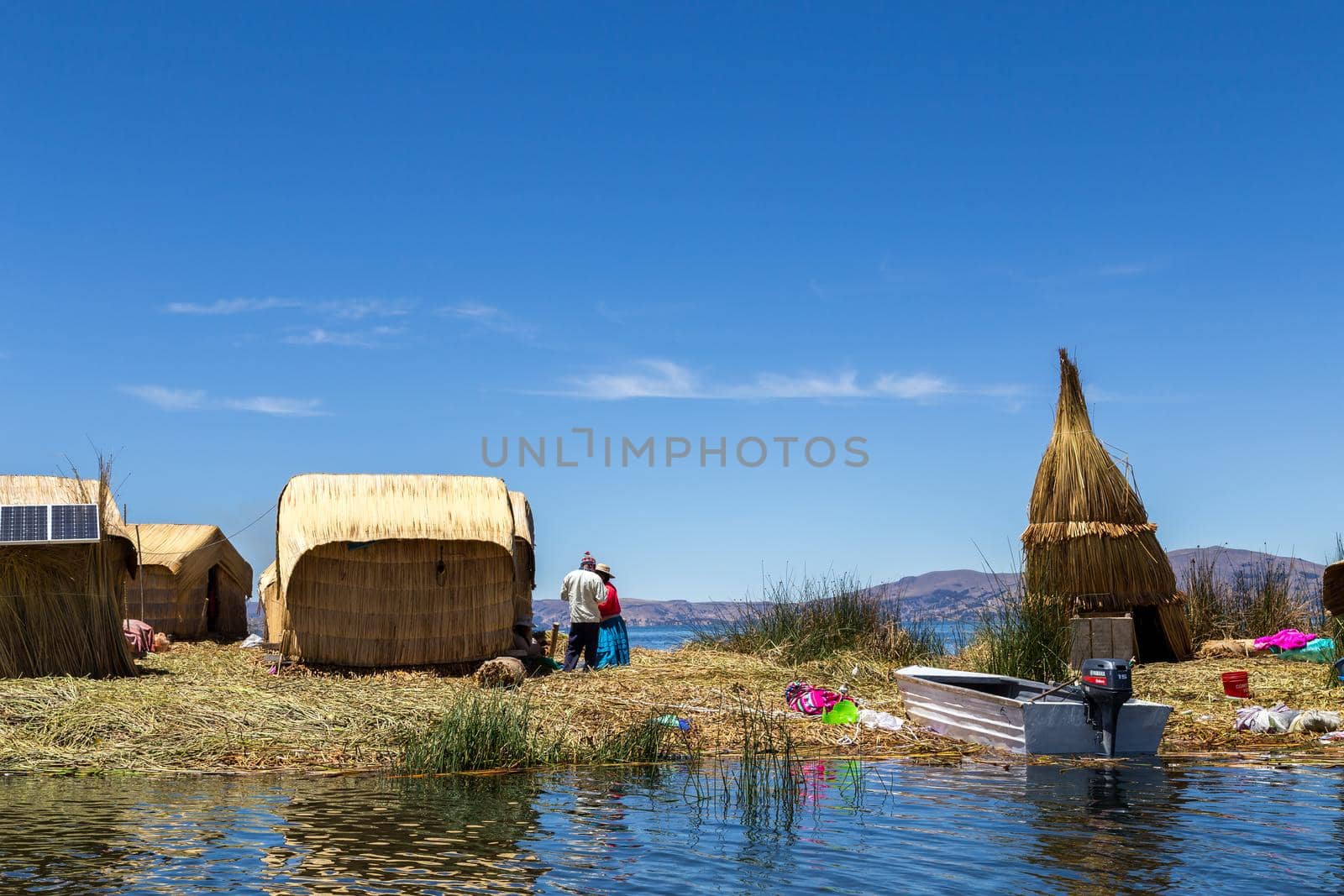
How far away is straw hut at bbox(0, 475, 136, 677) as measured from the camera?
15.1 meters

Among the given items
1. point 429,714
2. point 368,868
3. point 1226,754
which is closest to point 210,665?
point 429,714

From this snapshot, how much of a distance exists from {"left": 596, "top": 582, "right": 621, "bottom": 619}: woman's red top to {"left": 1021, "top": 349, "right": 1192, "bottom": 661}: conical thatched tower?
602 centimetres

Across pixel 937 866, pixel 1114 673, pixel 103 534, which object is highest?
pixel 103 534

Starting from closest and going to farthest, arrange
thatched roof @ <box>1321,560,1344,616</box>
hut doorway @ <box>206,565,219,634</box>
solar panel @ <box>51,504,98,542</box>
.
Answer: solar panel @ <box>51,504,98,542</box> < thatched roof @ <box>1321,560,1344,616</box> < hut doorway @ <box>206,565,219,634</box>

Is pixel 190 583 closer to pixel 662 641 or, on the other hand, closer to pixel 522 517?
pixel 522 517

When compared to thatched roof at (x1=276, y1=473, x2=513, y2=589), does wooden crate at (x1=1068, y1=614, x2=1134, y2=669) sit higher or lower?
lower

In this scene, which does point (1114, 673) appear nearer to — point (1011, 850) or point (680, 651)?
point (1011, 850)

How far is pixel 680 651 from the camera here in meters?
21.3

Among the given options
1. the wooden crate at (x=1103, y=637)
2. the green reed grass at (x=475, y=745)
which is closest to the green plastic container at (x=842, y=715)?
the green reed grass at (x=475, y=745)

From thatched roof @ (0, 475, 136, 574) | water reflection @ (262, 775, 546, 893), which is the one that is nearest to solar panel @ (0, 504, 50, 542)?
thatched roof @ (0, 475, 136, 574)

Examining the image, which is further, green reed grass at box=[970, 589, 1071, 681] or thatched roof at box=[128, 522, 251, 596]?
thatched roof at box=[128, 522, 251, 596]

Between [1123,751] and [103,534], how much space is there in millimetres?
11693

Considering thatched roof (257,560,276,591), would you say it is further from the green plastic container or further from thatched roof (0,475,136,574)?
the green plastic container

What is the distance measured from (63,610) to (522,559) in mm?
6219
